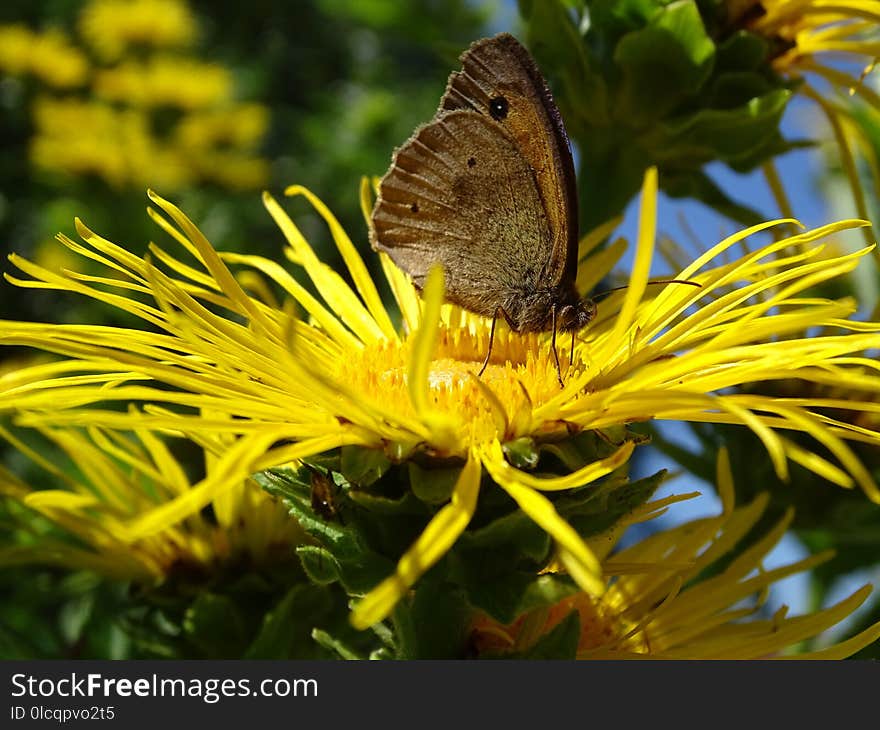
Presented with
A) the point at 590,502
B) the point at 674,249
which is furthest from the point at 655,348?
the point at 674,249

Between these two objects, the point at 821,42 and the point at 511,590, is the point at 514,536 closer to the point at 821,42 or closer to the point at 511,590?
the point at 511,590

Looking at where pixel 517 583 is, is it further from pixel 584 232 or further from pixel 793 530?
pixel 793 530

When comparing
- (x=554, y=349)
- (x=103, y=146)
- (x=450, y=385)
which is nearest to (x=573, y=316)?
(x=554, y=349)

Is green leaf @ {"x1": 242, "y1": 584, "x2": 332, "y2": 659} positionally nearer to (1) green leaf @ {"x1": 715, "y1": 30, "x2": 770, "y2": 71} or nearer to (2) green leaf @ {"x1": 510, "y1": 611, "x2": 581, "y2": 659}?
(2) green leaf @ {"x1": 510, "y1": 611, "x2": 581, "y2": 659}

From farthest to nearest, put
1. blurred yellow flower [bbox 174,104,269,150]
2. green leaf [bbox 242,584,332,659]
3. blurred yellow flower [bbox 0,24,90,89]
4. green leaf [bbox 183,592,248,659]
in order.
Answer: blurred yellow flower [bbox 0,24,90,89], blurred yellow flower [bbox 174,104,269,150], green leaf [bbox 183,592,248,659], green leaf [bbox 242,584,332,659]

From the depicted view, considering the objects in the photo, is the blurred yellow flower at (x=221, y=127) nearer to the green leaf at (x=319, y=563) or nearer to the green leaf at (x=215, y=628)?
the green leaf at (x=215, y=628)

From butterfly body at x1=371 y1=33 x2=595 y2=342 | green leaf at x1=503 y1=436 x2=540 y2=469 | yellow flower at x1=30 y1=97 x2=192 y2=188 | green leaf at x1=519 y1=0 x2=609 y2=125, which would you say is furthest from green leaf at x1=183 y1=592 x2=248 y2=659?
yellow flower at x1=30 y1=97 x2=192 y2=188

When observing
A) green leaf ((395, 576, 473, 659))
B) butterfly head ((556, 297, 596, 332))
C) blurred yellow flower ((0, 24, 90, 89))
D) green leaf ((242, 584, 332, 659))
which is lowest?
green leaf ((395, 576, 473, 659))

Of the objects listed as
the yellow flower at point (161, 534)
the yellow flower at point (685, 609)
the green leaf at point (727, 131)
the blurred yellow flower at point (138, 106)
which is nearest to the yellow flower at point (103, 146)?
the blurred yellow flower at point (138, 106)
